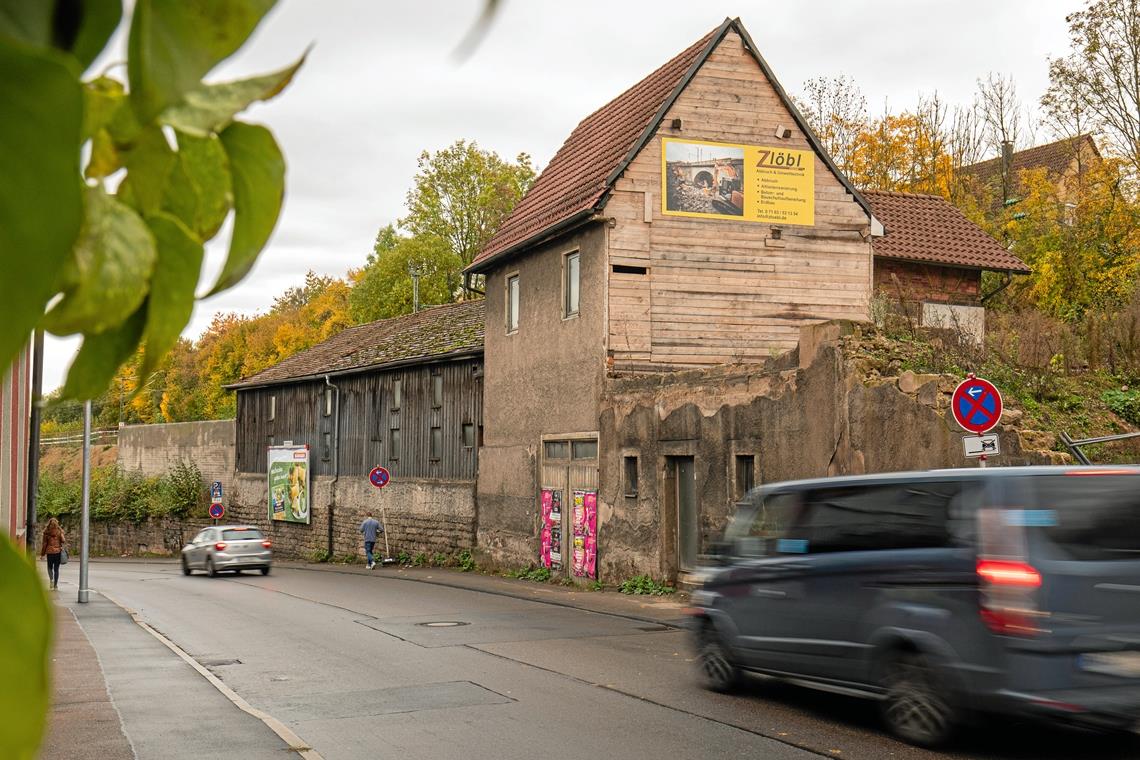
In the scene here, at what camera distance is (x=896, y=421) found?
16.4 metres

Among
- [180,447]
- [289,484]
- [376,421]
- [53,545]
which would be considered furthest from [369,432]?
[180,447]

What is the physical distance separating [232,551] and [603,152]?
1556 centimetres

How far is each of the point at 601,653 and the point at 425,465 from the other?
67.1 ft

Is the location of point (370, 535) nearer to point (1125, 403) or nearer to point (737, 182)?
point (737, 182)

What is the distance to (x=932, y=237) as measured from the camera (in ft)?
115

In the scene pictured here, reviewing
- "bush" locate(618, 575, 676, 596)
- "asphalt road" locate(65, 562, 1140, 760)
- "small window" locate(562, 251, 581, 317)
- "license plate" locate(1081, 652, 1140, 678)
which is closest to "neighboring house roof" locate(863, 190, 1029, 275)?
"small window" locate(562, 251, 581, 317)

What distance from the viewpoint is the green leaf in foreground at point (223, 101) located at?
67cm

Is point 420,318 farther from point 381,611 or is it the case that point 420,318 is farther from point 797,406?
point 797,406

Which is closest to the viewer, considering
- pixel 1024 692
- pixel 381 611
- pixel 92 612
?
pixel 1024 692

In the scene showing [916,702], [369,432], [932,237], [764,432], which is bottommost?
[916,702]

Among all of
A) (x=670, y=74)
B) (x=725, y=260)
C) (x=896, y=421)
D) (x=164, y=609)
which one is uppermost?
(x=670, y=74)

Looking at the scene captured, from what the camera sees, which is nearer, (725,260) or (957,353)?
(957,353)

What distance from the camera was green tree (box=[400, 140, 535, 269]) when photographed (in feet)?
202

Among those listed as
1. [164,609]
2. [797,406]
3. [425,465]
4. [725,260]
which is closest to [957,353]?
[797,406]
